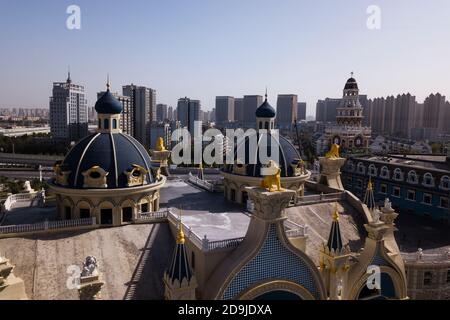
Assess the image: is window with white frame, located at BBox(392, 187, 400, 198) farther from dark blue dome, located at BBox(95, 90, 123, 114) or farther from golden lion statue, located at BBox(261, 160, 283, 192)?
dark blue dome, located at BBox(95, 90, 123, 114)

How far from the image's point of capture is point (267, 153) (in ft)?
87.2

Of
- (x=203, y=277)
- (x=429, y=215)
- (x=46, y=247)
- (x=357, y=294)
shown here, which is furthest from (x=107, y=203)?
(x=429, y=215)

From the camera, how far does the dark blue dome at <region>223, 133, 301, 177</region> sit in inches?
1034

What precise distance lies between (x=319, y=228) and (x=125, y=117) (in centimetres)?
7281

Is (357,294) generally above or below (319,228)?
below

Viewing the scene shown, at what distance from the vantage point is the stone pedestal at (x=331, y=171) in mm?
29987

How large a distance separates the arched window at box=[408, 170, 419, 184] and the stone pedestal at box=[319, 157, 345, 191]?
15983 millimetres

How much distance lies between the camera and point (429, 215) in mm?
39906

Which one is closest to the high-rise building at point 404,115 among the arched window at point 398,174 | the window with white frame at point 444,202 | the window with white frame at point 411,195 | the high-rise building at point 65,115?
the arched window at point 398,174

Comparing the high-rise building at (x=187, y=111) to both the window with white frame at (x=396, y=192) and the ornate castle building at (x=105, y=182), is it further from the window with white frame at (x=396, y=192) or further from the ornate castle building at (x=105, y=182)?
the ornate castle building at (x=105, y=182)

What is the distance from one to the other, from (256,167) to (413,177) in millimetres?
24441

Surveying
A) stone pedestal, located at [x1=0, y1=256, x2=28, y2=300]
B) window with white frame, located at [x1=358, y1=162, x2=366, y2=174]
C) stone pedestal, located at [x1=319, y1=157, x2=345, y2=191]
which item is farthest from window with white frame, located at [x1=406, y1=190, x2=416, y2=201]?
stone pedestal, located at [x1=0, y1=256, x2=28, y2=300]
